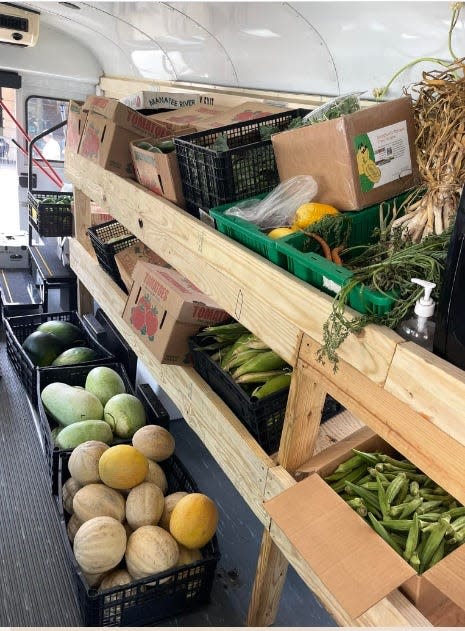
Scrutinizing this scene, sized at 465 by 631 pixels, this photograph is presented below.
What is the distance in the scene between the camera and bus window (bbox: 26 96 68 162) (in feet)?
19.6

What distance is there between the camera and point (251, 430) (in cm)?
186

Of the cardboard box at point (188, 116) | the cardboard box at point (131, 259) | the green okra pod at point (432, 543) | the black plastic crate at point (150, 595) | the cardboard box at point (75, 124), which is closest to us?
the green okra pod at point (432, 543)

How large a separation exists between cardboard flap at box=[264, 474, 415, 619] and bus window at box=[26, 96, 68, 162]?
5777 millimetres

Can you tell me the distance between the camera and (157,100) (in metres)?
3.17

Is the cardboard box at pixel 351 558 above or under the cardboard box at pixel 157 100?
under

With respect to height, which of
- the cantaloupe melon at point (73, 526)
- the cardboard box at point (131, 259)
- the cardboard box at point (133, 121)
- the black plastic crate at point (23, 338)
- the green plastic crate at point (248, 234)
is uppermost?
the cardboard box at point (133, 121)

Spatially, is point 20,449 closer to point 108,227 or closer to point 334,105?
point 108,227

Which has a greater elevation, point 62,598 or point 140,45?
point 140,45

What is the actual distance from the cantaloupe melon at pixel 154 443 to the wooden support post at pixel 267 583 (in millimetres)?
793

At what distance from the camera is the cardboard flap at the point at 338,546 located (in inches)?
47.6

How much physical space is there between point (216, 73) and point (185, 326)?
2470mm

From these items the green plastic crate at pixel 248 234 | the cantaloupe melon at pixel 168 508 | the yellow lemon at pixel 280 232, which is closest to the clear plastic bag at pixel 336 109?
the green plastic crate at pixel 248 234

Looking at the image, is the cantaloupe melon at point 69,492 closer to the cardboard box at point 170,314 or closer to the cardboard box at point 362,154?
the cardboard box at point 170,314

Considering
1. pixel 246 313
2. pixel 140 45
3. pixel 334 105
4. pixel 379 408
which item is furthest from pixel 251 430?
pixel 140 45
